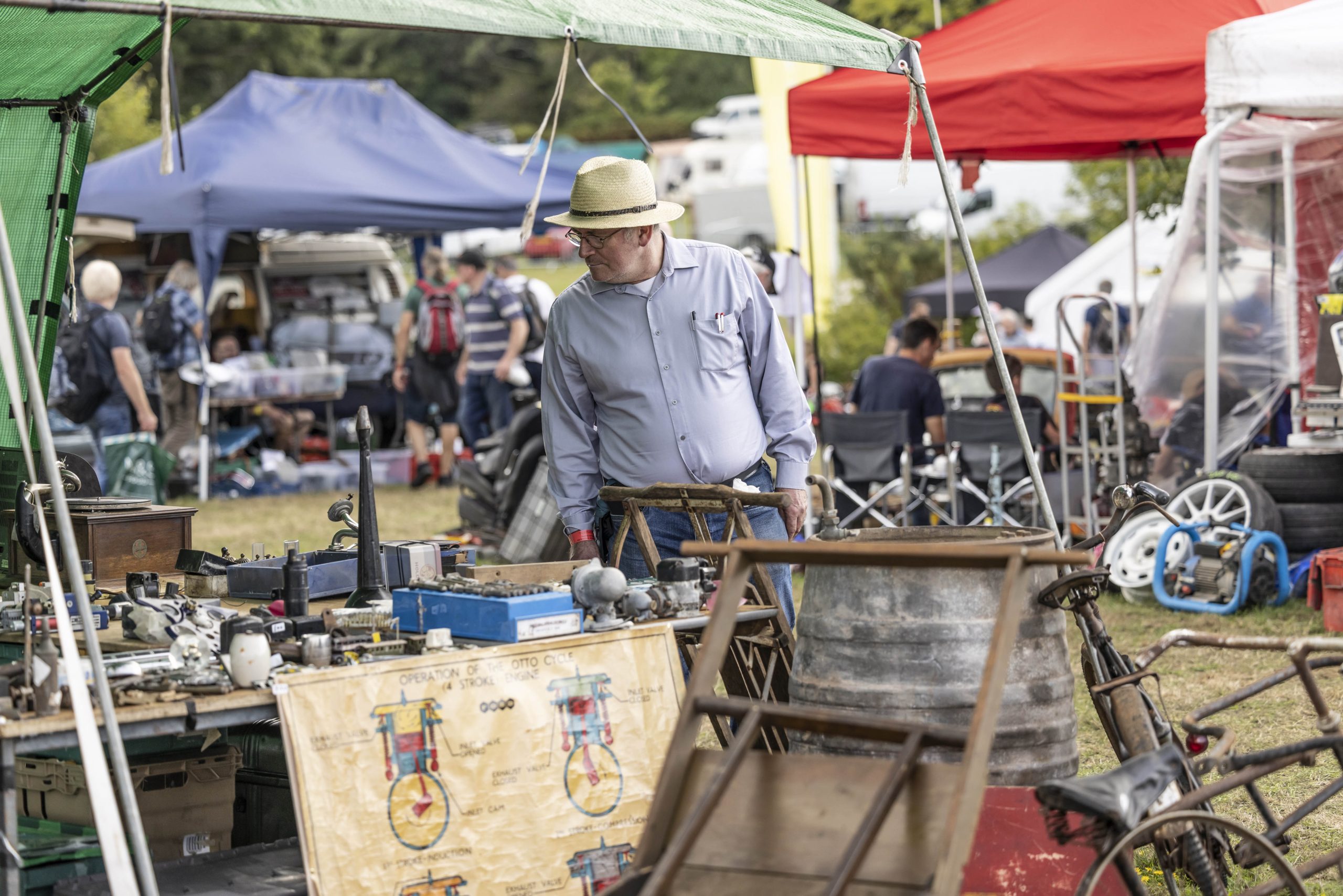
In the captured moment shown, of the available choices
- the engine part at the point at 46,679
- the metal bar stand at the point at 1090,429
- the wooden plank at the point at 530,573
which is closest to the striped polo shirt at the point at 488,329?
the metal bar stand at the point at 1090,429

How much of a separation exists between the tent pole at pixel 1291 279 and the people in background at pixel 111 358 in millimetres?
7475

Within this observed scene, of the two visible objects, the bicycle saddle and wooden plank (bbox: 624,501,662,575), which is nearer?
the bicycle saddle

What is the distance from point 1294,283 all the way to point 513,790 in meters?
6.28

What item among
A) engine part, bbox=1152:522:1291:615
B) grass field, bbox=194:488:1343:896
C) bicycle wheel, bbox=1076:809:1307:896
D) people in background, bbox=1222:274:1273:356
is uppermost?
people in background, bbox=1222:274:1273:356

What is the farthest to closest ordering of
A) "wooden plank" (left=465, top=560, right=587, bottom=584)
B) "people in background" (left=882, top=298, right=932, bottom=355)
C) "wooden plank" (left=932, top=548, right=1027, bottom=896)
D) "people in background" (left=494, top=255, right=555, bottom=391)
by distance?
"people in background" (left=494, top=255, right=555, bottom=391), "people in background" (left=882, top=298, right=932, bottom=355), "wooden plank" (left=465, top=560, right=587, bottom=584), "wooden plank" (left=932, top=548, right=1027, bottom=896)

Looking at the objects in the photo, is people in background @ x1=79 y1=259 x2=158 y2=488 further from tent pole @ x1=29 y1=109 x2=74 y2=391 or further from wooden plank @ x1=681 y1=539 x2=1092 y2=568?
wooden plank @ x1=681 y1=539 x2=1092 y2=568

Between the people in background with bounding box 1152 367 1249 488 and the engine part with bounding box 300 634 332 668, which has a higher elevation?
the engine part with bounding box 300 634 332 668

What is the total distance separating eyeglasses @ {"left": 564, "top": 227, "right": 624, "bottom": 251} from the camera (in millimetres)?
4285

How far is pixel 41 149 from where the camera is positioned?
5.38 metres

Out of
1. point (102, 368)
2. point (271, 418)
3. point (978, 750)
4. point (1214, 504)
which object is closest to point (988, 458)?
point (1214, 504)

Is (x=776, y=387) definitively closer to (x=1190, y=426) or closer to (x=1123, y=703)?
(x=1123, y=703)

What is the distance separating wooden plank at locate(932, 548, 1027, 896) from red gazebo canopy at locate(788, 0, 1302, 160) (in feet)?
19.7

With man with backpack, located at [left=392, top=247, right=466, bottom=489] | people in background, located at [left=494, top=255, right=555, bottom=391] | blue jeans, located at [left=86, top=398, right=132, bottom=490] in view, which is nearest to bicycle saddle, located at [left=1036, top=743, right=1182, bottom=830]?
people in background, located at [left=494, top=255, right=555, bottom=391]

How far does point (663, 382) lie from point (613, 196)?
21.3 inches
